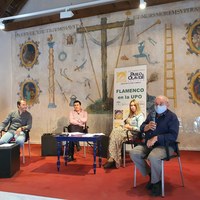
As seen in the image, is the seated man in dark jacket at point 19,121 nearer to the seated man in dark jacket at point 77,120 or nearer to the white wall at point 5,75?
the seated man in dark jacket at point 77,120

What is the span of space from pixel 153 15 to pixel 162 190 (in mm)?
4035

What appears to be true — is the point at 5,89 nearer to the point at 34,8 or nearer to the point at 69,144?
the point at 34,8

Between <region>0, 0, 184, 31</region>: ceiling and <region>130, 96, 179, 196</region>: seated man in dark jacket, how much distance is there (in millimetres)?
3340

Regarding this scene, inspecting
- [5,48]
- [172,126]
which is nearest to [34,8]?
[5,48]

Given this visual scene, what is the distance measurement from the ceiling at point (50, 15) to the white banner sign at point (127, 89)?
148cm

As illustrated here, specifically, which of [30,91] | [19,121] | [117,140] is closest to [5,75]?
[30,91]

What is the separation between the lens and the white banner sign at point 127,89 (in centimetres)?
514

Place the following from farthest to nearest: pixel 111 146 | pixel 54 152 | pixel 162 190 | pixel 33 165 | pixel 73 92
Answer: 1. pixel 73 92
2. pixel 54 152
3. pixel 33 165
4. pixel 111 146
5. pixel 162 190

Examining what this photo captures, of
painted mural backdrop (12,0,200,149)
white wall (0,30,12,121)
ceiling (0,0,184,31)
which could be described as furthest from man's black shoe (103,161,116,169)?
white wall (0,30,12,121)

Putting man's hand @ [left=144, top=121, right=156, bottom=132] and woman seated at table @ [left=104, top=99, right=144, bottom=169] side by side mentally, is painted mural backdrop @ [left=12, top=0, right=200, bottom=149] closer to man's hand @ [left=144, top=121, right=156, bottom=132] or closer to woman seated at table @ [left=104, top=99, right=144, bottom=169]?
woman seated at table @ [left=104, top=99, right=144, bottom=169]

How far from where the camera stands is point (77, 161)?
4.47 metres

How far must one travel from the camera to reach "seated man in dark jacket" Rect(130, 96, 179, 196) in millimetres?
2732

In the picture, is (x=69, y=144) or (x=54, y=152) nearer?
(x=69, y=144)

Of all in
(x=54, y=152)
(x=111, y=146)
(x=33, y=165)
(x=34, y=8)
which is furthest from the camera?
(x=34, y=8)
